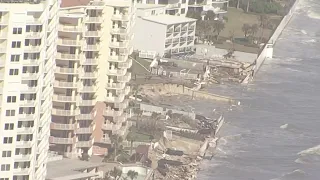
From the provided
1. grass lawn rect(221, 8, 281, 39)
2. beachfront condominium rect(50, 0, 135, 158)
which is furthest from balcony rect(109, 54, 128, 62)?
grass lawn rect(221, 8, 281, 39)

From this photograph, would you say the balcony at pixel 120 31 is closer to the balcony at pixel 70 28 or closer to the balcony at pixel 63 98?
the balcony at pixel 70 28

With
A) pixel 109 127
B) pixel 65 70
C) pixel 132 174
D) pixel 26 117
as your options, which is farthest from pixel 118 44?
pixel 26 117

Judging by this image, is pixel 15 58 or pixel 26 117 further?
pixel 26 117

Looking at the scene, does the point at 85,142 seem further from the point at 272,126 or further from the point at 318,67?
the point at 318,67

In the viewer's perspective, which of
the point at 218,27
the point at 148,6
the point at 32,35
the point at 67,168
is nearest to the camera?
the point at 32,35

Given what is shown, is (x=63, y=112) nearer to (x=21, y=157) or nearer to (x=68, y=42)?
(x=68, y=42)

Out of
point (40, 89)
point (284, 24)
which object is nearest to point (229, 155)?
point (40, 89)
